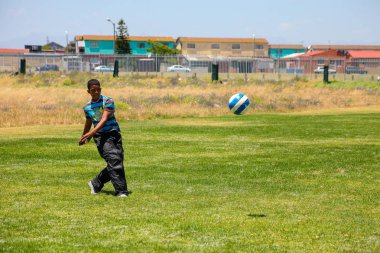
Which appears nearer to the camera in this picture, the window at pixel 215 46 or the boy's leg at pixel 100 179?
the boy's leg at pixel 100 179

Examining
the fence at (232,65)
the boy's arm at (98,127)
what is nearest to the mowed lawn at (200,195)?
the boy's arm at (98,127)

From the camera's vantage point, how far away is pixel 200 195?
10.7m

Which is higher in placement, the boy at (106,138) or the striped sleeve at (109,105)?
the striped sleeve at (109,105)

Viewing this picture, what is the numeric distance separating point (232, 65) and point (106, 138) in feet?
234

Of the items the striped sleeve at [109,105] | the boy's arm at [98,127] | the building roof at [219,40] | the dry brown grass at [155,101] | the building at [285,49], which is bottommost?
the dry brown grass at [155,101]

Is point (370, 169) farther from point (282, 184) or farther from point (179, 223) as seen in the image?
point (179, 223)

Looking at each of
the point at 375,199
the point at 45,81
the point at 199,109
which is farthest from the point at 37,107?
the point at 45,81

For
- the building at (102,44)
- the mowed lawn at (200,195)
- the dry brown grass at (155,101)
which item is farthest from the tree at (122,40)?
the mowed lawn at (200,195)

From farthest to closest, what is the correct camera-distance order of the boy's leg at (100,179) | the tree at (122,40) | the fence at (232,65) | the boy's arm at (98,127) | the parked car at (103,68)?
the tree at (122,40)
the parked car at (103,68)
the fence at (232,65)
the boy's leg at (100,179)
the boy's arm at (98,127)

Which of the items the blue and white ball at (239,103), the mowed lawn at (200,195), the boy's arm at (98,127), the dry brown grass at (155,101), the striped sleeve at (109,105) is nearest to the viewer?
the mowed lawn at (200,195)

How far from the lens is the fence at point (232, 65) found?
7181 centimetres

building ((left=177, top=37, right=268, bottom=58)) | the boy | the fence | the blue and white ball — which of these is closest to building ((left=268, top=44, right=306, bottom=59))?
building ((left=177, top=37, right=268, bottom=58))

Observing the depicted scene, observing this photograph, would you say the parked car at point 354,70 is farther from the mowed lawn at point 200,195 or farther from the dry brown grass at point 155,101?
the mowed lawn at point 200,195

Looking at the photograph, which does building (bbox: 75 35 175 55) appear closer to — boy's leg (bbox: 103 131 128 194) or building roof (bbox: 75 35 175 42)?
building roof (bbox: 75 35 175 42)
